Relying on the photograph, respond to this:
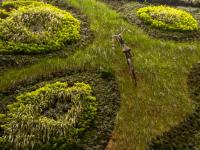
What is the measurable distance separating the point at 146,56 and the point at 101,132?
18.8ft

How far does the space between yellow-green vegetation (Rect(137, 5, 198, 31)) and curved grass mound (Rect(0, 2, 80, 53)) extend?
3940 mm

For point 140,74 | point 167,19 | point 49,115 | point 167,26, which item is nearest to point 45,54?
point 140,74

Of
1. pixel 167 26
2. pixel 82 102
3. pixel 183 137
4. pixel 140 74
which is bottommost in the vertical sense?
pixel 183 137

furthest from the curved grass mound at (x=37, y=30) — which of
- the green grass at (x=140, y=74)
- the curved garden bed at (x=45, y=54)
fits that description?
the green grass at (x=140, y=74)

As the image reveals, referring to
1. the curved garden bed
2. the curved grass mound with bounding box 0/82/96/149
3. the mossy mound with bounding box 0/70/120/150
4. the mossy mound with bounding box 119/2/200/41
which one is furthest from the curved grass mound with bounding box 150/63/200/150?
the curved garden bed

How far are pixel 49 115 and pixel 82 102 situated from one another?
4.45 feet

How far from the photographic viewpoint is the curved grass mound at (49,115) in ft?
44.5

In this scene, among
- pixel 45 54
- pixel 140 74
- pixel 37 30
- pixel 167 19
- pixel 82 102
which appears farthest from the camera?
pixel 167 19

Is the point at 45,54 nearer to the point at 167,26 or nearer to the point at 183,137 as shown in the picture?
the point at 167,26

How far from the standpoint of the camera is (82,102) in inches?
599

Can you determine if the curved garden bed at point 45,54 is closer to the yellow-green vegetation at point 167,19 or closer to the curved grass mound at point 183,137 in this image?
the yellow-green vegetation at point 167,19

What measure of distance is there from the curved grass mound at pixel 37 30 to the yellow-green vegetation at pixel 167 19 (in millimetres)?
3940

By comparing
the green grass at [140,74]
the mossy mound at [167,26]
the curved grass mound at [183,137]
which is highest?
the mossy mound at [167,26]

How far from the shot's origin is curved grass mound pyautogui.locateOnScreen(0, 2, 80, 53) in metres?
18.5
